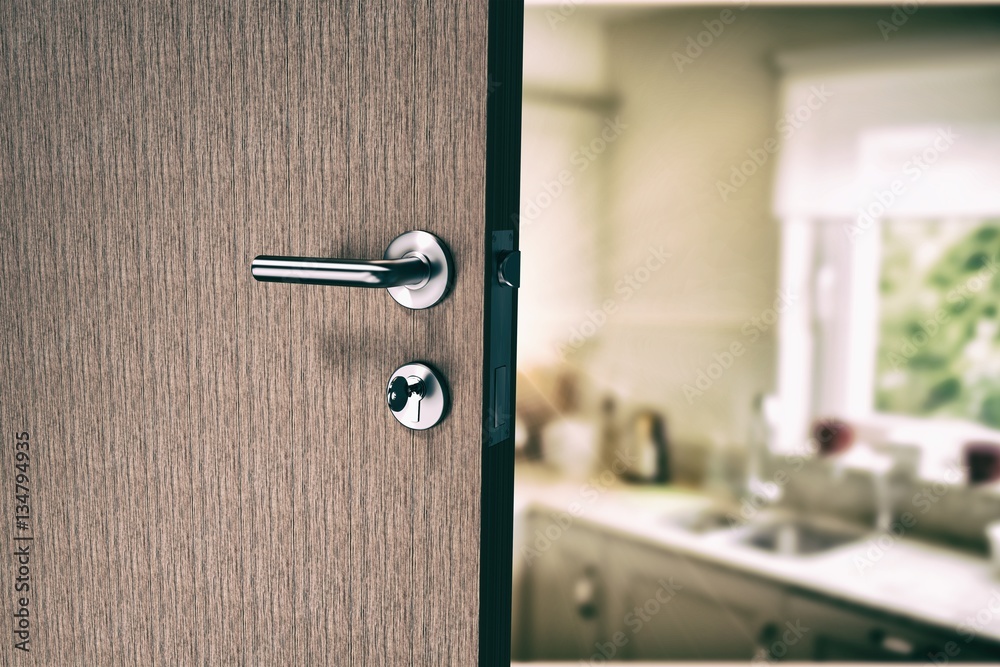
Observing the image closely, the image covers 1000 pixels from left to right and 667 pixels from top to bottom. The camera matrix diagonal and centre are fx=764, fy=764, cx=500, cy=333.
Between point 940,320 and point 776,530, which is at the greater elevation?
point 940,320

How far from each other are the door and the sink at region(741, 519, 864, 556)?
142cm

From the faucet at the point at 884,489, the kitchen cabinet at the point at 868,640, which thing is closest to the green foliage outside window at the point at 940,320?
the faucet at the point at 884,489

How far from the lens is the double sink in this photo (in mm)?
1733

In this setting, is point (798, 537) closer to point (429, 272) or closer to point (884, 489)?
point (884, 489)

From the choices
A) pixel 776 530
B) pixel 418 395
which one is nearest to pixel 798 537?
pixel 776 530

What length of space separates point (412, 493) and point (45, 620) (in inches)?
16.2

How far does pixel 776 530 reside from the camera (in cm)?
Result: 178

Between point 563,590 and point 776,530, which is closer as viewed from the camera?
point 776,530

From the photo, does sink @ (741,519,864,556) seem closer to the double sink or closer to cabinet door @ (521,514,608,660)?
the double sink

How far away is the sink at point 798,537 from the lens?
5.67 feet

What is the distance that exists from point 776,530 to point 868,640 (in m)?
0.29

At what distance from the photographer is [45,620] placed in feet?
2.27

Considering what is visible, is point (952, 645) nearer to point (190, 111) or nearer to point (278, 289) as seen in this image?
point (278, 289)

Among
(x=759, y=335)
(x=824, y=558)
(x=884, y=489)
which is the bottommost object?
(x=824, y=558)
